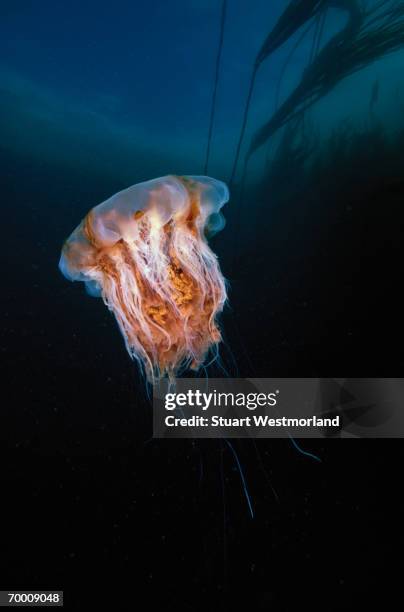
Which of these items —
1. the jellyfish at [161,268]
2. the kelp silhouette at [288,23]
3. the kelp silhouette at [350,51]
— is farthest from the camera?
the kelp silhouette at [288,23]

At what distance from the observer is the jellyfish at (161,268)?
3496 mm

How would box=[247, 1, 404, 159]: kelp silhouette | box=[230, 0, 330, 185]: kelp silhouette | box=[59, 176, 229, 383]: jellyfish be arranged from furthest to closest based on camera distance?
1. box=[230, 0, 330, 185]: kelp silhouette
2. box=[247, 1, 404, 159]: kelp silhouette
3. box=[59, 176, 229, 383]: jellyfish

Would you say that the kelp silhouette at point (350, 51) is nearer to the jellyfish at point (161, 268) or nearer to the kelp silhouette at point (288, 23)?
the kelp silhouette at point (288, 23)

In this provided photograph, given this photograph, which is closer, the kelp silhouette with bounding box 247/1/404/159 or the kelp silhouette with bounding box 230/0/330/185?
the kelp silhouette with bounding box 247/1/404/159

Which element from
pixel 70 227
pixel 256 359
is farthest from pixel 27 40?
pixel 256 359

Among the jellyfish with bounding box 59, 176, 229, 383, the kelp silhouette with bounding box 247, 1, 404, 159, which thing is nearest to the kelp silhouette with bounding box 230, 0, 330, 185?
the kelp silhouette with bounding box 247, 1, 404, 159

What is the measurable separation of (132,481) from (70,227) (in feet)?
16.3

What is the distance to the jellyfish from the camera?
138 inches

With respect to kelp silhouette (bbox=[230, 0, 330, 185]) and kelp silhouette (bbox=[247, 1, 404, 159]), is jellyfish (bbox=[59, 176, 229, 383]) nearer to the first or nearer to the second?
kelp silhouette (bbox=[230, 0, 330, 185])

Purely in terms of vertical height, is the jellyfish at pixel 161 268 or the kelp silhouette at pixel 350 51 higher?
the kelp silhouette at pixel 350 51

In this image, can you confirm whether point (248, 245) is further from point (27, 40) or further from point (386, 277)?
point (27, 40)

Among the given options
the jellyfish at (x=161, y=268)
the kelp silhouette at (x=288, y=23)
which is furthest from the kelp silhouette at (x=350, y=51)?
the jellyfish at (x=161, y=268)

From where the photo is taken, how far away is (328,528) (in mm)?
6367

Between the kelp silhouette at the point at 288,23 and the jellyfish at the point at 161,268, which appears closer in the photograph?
the jellyfish at the point at 161,268
